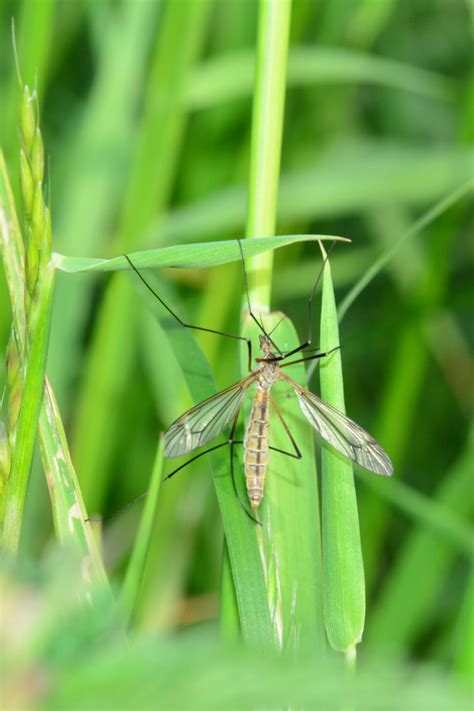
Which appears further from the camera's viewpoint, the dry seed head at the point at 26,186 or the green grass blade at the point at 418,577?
the green grass blade at the point at 418,577

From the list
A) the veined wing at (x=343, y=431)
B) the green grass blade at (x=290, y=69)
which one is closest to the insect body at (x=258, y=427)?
the veined wing at (x=343, y=431)

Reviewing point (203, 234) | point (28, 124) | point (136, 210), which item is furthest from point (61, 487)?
point (203, 234)

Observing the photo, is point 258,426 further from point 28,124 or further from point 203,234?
point 203,234

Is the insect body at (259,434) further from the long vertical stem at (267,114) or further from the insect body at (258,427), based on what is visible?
the long vertical stem at (267,114)

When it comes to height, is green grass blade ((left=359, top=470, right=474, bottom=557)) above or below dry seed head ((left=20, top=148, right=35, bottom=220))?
below

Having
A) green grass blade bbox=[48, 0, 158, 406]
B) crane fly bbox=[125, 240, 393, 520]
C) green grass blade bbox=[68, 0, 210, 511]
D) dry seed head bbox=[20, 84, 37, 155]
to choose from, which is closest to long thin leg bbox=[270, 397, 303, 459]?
crane fly bbox=[125, 240, 393, 520]

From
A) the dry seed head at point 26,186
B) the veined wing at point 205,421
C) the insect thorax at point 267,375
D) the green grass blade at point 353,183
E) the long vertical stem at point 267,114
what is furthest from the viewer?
the green grass blade at point 353,183

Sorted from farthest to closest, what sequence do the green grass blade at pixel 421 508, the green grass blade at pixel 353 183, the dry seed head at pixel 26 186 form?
the green grass blade at pixel 353 183, the green grass blade at pixel 421 508, the dry seed head at pixel 26 186

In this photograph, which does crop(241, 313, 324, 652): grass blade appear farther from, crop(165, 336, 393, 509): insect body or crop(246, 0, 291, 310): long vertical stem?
crop(246, 0, 291, 310): long vertical stem
